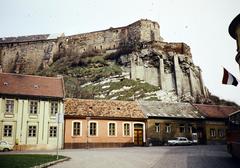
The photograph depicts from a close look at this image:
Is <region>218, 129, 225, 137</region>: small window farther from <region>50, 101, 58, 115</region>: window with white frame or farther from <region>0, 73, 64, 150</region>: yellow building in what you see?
<region>50, 101, 58, 115</region>: window with white frame

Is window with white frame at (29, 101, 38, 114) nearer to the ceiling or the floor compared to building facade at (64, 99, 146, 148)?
nearer to the ceiling

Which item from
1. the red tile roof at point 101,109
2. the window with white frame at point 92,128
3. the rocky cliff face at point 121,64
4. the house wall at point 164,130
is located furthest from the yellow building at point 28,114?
the rocky cliff face at point 121,64

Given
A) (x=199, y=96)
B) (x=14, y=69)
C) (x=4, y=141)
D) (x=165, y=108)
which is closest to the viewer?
(x=4, y=141)

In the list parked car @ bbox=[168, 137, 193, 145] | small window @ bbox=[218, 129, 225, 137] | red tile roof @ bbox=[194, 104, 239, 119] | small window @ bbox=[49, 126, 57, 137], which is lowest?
parked car @ bbox=[168, 137, 193, 145]

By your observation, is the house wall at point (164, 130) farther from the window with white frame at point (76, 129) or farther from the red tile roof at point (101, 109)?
the window with white frame at point (76, 129)

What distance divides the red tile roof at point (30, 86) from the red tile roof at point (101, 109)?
94.5 inches

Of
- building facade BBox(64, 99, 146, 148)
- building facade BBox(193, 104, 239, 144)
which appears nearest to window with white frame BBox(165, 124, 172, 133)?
building facade BBox(64, 99, 146, 148)

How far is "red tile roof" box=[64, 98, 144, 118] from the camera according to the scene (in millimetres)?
37478

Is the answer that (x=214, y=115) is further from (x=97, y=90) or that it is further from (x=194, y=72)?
A: (x=194, y=72)

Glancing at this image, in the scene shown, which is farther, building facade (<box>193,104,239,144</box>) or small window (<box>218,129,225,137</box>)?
small window (<box>218,129,225,137</box>)

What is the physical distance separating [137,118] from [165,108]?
6.29 meters

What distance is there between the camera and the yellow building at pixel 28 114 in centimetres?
3356

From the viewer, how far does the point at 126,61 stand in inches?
3022

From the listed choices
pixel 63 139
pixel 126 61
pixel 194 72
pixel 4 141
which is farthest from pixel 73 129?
pixel 194 72
